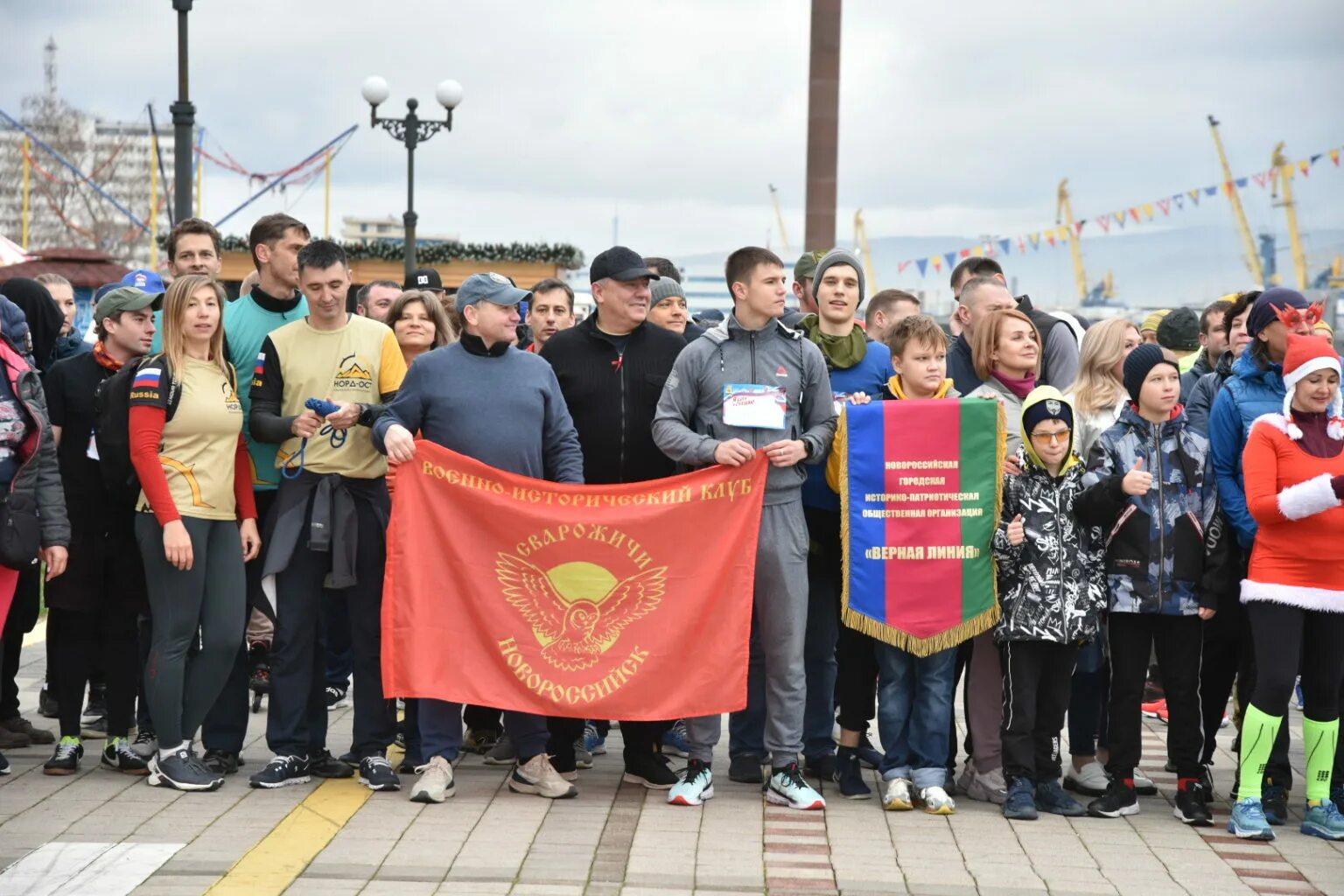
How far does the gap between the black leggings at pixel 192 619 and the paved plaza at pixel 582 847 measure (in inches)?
14.3

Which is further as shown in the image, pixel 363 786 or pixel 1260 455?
pixel 363 786

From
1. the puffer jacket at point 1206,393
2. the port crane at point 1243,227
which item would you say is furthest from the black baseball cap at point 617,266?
the port crane at point 1243,227

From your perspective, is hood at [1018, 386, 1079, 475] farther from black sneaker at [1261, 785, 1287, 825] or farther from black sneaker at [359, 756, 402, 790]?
black sneaker at [359, 756, 402, 790]

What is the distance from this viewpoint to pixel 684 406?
22.7 ft

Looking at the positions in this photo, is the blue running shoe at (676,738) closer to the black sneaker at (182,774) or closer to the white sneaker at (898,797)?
the white sneaker at (898,797)

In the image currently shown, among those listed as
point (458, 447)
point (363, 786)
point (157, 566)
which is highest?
point (458, 447)

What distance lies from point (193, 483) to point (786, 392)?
2491mm

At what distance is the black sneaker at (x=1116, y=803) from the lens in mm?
6805

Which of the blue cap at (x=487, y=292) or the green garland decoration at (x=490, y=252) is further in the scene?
the green garland decoration at (x=490, y=252)

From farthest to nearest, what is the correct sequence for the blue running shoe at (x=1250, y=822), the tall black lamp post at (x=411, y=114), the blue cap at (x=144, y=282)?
the tall black lamp post at (x=411, y=114) < the blue cap at (x=144, y=282) < the blue running shoe at (x=1250, y=822)

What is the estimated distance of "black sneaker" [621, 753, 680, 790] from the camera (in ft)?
23.4

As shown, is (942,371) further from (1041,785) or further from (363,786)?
(363,786)

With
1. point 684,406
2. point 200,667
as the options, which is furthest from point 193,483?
point 684,406

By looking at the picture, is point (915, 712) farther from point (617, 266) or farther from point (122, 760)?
point (122, 760)
